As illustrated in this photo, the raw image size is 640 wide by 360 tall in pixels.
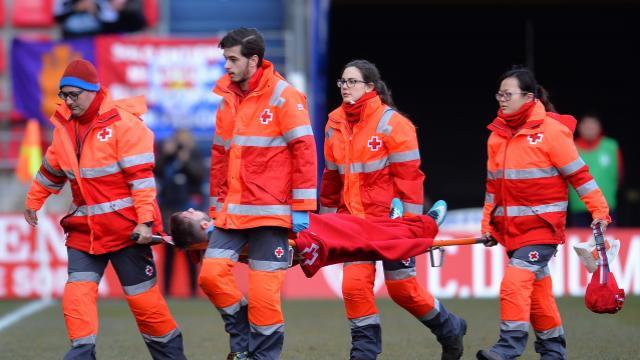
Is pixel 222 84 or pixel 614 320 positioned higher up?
pixel 222 84

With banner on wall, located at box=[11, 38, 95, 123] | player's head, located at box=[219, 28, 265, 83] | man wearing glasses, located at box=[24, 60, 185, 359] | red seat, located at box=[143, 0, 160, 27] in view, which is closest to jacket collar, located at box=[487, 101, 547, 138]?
player's head, located at box=[219, 28, 265, 83]

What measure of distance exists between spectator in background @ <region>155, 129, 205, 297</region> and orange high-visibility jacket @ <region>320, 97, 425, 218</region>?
248 inches

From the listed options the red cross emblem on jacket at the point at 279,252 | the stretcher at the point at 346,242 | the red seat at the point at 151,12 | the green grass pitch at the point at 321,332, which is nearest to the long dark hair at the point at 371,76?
the stretcher at the point at 346,242

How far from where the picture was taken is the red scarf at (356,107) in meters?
8.23

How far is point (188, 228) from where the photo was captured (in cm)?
760

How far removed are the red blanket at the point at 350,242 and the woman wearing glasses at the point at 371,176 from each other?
0.41 metres

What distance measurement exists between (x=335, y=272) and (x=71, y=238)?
666 centimetres

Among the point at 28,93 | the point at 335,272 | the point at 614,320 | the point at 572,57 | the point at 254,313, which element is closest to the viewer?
the point at 254,313

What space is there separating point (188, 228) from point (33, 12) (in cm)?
1089

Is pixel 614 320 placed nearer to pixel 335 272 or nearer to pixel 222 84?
pixel 335 272

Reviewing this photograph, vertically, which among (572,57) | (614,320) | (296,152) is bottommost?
(614,320)

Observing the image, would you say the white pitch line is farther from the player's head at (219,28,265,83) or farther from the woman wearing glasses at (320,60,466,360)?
the player's head at (219,28,265,83)

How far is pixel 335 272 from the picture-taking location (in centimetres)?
1405

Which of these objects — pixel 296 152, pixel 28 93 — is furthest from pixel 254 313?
pixel 28 93
